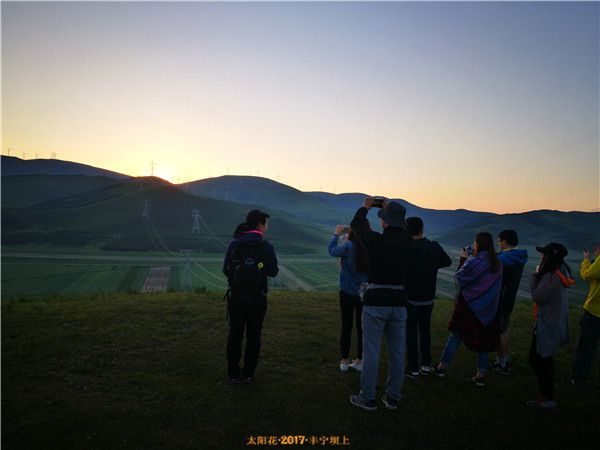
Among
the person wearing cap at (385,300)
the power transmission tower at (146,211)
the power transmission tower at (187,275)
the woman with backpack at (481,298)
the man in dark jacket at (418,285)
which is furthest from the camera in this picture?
the power transmission tower at (146,211)

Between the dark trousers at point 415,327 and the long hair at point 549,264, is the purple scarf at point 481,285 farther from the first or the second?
the dark trousers at point 415,327

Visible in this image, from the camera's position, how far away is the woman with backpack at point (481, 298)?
6516 mm

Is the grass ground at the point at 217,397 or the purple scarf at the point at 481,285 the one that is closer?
the grass ground at the point at 217,397

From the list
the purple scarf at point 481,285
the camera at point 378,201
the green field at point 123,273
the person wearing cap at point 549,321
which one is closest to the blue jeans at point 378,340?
the camera at point 378,201

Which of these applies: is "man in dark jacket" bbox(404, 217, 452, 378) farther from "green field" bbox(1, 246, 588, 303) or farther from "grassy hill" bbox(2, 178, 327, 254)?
"grassy hill" bbox(2, 178, 327, 254)

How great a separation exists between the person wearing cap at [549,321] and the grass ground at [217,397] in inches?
17.7

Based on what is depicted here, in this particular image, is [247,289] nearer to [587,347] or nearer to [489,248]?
[489,248]

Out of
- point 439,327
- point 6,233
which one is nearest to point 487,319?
point 439,327

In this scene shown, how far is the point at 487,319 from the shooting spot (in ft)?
21.8

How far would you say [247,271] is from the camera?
6.45 metres

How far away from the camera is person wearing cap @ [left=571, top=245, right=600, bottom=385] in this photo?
23.1 feet

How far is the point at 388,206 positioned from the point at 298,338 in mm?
4860

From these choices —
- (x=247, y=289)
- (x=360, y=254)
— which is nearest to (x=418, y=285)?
(x=360, y=254)

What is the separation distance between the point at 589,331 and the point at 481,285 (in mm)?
2741
